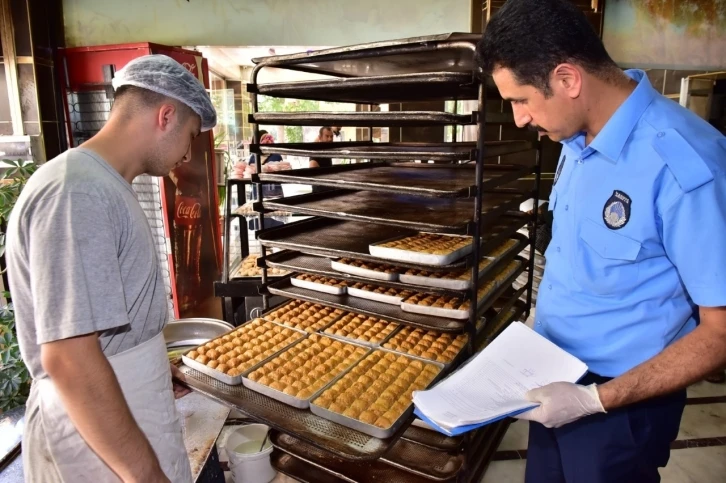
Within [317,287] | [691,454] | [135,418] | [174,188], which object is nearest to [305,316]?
[317,287]

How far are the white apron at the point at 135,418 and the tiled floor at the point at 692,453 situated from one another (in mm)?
1759

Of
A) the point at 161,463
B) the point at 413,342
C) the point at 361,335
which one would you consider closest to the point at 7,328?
the point at 161,463

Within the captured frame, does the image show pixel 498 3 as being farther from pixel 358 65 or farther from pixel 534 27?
pixel 534 27

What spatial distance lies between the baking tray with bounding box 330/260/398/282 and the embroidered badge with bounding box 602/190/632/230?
0.85 metres

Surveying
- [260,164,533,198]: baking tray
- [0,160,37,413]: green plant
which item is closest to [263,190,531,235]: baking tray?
[260,164,533,198]: baking tray

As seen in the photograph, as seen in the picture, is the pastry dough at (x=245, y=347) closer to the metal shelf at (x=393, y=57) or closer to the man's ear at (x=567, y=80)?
the metal shelf at (x=393, y=57)

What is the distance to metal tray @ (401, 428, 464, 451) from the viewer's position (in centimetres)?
181

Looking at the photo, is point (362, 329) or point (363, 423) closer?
point (363, 423)

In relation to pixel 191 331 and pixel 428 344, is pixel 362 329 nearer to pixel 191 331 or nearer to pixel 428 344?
pixel 428 344

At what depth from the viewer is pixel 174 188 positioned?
13.9ft

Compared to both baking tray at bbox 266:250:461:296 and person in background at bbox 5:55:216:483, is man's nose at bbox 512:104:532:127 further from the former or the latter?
person in background at bbox 5:55:216:483

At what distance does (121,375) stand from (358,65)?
162cm

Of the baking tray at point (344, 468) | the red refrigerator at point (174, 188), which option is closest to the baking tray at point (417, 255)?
the baking tray at point (344, 468)

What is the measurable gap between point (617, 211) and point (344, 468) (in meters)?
1.66
